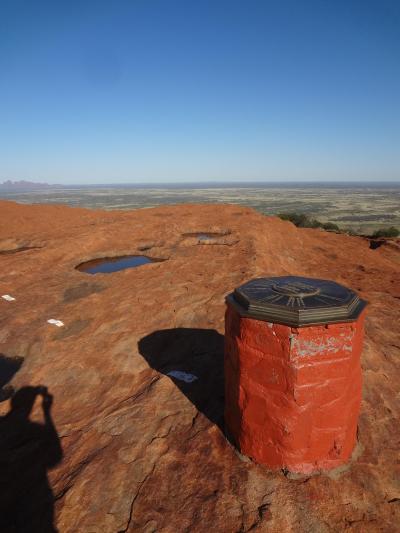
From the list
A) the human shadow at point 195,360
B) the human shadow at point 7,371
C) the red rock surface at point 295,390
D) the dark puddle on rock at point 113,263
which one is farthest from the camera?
the dark puddle on rock at point 113,263

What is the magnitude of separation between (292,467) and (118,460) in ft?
6.25

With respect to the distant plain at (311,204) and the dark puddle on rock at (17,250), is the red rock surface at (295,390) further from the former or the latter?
the distant plain at (311,204)

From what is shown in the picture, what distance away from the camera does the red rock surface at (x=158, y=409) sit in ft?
10.5

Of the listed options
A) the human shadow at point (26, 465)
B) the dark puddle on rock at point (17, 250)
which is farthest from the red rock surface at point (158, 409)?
the dark puddle on rock at point (17, 250)

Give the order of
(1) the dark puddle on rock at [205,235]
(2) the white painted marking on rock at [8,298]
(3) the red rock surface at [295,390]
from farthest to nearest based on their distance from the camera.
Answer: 1. (1) the dark puddle on rock at [205,235]
2. (2) the white painted marking on rock at [8,298]
3. (3) the red rock surface at [295,390]

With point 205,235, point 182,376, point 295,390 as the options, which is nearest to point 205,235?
point 205,235

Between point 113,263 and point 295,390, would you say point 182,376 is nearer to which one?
point 295,390

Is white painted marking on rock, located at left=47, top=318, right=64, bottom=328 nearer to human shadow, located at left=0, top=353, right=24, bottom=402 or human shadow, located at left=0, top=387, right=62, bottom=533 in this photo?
human shadow, located at left=0, top=353, right=24, bottom=402

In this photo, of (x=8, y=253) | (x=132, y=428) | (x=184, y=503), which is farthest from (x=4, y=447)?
(x=8, y=253)

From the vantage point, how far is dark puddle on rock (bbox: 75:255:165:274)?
11797mm

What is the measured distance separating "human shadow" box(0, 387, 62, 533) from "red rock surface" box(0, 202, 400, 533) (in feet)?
0.07

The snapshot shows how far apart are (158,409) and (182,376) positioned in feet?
2.59

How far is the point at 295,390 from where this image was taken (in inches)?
124

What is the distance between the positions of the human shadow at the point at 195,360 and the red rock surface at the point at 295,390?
2.70ft
